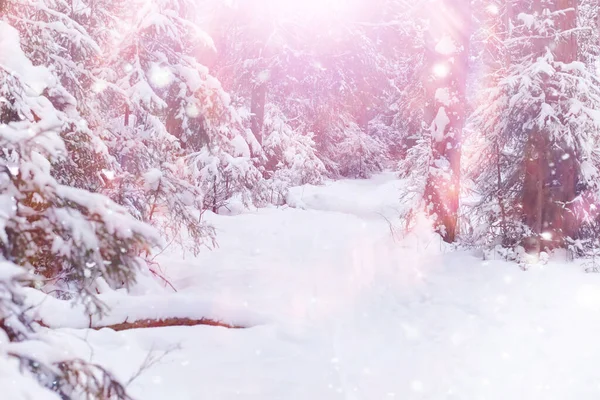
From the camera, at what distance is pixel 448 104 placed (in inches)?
370

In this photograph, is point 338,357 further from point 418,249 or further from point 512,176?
point 512,176

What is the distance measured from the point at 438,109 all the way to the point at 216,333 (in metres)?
6.46

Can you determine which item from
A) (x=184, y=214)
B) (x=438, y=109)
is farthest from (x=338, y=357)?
(x=438, y=109)

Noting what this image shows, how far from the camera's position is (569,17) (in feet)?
28.7

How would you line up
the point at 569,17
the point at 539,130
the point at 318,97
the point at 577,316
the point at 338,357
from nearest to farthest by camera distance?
1. the point at 338,357
2. the point at 577,316
3. the point at 539,130
4. the point at 569,17
5. the point at 318,97

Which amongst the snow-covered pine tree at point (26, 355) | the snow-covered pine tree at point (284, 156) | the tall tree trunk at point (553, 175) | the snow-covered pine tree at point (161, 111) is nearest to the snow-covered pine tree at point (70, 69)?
the snow-covered pine tree at point (161, 111)

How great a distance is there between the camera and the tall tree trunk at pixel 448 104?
30.6ft

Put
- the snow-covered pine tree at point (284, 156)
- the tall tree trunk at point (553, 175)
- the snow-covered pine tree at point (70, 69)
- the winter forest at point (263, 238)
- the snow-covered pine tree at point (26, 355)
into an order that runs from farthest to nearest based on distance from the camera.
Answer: the snow-covered pine tree at point (284, 156)
the tall tree trunk at point (553, 175)
the snow-covered pine tree at point (70, 69)
the winter forest at point (263, 238)
the snow-covered pine tree at point (26, 355)

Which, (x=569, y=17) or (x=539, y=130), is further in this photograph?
(x=569, y=17)

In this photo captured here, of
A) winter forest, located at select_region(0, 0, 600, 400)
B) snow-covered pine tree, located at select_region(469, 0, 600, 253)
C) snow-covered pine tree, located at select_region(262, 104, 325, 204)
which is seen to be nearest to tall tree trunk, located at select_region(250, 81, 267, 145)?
snow-covered pine tree, located at select_region(262, 104, 325, 204)

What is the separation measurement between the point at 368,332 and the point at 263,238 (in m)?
5.11

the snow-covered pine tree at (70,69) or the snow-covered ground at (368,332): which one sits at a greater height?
the snow-covered pine tree at (70,69)

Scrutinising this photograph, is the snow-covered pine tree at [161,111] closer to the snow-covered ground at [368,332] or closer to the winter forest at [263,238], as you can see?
the winter forest at [263,238]

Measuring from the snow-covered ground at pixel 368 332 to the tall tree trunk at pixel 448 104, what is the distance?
81 centimetres
